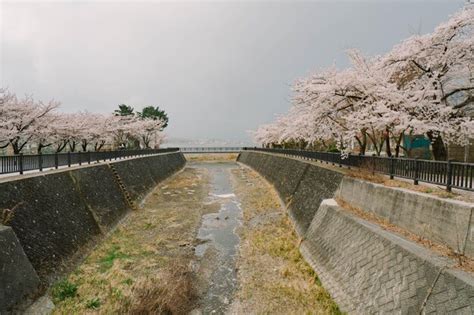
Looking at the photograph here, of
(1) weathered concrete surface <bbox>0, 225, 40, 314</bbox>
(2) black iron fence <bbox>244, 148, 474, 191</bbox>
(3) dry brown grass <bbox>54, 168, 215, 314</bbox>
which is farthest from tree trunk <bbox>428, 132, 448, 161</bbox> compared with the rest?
(1) weathered concrete surface <bbox>0, 225, 40, 314</bbox>

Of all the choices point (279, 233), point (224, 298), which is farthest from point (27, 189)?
point (279, 233)

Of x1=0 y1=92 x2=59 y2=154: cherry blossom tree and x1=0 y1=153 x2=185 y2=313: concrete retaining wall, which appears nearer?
x1=0 y1=153 x2=185 y2=313: concrete retaining wall

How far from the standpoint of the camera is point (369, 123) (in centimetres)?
1380

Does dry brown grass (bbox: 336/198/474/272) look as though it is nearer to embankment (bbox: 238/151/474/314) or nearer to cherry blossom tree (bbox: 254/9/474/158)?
embankment (bbox: 238/151/474/314)

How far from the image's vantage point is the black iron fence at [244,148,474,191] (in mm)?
7736

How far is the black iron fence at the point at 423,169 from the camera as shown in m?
7.74

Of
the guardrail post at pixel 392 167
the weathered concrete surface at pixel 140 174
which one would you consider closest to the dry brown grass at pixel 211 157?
the weathered concrete surface at pixel 140 174

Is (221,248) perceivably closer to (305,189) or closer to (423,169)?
(305,189)

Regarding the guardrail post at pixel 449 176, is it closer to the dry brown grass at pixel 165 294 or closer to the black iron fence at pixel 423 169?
the black iron fence at pixel 423 169

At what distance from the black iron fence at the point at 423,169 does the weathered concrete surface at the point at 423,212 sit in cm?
111

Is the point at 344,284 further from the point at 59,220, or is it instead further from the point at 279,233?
the point at 59,220

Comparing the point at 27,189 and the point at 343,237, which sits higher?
the point at 27,189

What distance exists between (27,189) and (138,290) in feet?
18.1

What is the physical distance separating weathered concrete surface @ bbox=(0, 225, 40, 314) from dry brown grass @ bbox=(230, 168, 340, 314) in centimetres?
547
